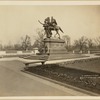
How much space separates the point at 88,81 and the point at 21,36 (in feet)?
2.10

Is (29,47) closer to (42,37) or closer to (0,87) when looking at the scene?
(42,37)

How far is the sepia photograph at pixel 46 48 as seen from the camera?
1907mm

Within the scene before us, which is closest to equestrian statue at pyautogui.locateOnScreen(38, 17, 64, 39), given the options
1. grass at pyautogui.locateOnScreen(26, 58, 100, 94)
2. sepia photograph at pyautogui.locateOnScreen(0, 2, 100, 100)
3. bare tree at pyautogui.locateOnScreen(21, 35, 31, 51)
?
sepia photograph at pyautogui.locateOnScreen(0, 2, 100, 100)

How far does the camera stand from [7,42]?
6.32 feet

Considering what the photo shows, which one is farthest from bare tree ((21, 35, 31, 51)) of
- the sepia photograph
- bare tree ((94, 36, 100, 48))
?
bare tree ((94, 36, 100, 48))

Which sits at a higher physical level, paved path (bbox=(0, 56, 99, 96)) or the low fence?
the low fence

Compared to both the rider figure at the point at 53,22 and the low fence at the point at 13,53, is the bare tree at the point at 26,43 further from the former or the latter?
the rider figure at the point at 53,22

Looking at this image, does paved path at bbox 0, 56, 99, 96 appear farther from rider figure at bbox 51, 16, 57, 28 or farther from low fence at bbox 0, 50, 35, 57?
rider figure at bbox 51, 16, 57, 28

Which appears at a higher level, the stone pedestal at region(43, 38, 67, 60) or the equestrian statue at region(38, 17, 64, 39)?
the equestrian statue at region(38, 17, 64, 39)

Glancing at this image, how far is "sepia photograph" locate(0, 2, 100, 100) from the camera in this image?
191cm

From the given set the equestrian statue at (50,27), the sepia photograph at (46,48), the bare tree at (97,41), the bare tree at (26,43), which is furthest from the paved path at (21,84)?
the bare tree at (97,41)

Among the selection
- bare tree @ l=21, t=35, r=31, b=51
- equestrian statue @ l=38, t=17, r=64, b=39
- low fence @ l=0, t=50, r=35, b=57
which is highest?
equestrian statue @ l=38, t=17, r=64, b=39

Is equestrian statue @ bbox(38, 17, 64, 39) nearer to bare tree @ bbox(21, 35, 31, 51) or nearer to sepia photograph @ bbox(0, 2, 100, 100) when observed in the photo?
sepia photograph @ bbox(0, 2, 100, 100)

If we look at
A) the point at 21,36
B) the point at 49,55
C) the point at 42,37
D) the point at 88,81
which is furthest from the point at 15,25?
the point at 88,81
